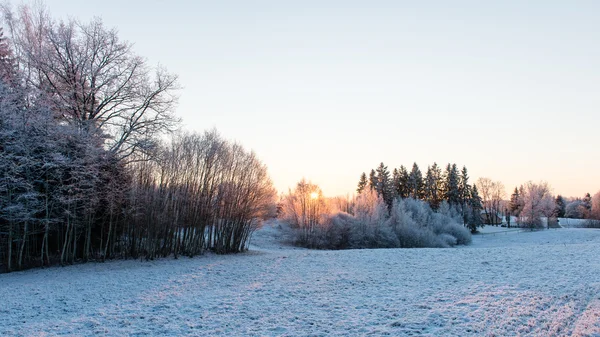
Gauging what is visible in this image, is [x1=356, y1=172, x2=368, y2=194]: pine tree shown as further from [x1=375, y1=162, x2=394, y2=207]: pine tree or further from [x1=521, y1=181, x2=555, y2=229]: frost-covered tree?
[x1=521, y1=181, x2=555, y2=229]: frost-covered tree

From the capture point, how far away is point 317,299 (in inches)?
480

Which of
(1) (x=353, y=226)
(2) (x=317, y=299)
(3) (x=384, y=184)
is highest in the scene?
(3) (x=384, y=184)

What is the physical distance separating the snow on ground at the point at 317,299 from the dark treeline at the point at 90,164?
114 inches

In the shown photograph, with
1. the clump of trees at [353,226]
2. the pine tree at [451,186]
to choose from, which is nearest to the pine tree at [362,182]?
the pine tree at [451,186]

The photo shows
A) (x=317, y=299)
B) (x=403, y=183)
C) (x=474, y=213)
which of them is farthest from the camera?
(x=403, y=183)

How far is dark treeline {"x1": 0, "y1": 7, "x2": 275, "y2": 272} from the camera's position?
18656 millimetres

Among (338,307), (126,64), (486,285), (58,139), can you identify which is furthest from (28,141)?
(486,285)

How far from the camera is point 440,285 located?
13609 millimetres

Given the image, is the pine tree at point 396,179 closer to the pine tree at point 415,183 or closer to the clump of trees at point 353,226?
the pine tree at point 415,183

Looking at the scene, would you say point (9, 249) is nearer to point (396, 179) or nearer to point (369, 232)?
point (369, 232)

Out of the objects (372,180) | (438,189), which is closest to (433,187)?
(438,189)

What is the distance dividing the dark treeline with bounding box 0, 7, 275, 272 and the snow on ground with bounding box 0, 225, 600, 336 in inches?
114

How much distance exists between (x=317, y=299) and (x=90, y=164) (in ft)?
47.7

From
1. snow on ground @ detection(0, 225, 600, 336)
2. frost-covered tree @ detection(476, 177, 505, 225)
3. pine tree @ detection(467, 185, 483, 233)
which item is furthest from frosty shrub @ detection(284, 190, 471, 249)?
frost-covered tree @ detection(476, 177, 505, 225)
